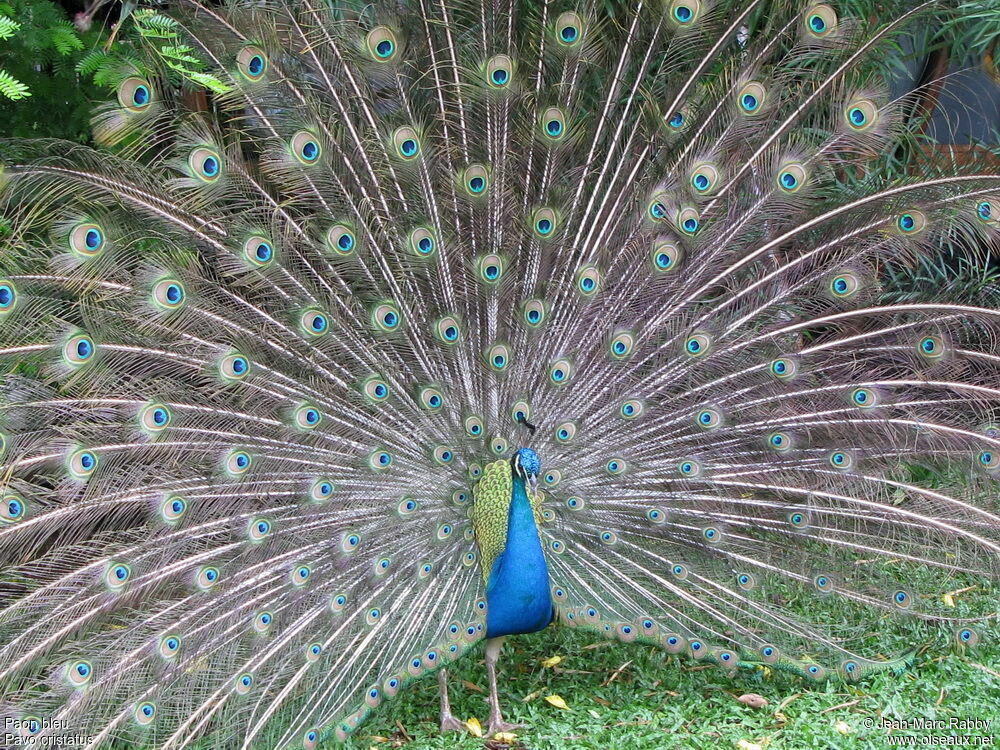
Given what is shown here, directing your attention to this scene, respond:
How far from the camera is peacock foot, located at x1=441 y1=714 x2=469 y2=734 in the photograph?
3893 millimetres

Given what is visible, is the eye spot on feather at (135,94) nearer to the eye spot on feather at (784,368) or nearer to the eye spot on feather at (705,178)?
the eye spot on feather at (705,178)

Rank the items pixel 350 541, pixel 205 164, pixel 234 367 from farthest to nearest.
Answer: pixel 350 541 → pixel 234 367 → pixel 205 164

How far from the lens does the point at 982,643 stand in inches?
170

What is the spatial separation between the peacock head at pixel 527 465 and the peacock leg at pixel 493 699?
2.55 ft

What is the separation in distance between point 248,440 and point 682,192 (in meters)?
2.07

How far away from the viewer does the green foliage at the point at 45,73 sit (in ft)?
10.0

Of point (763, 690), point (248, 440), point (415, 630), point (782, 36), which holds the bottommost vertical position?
point (763, 690)

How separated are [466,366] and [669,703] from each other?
1789 mm

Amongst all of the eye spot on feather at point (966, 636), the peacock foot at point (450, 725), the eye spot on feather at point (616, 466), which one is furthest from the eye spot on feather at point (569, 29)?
the eye spot on feather at point (966, 636)

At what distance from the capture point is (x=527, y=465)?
3605 millimetres

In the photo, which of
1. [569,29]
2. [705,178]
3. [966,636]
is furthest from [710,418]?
[569,29]

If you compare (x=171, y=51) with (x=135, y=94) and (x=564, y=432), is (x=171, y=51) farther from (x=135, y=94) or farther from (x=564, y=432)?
(x=564, y=432)

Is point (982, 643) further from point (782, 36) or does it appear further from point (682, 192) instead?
point (782, 36)

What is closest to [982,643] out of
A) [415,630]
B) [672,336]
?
[672,336]
